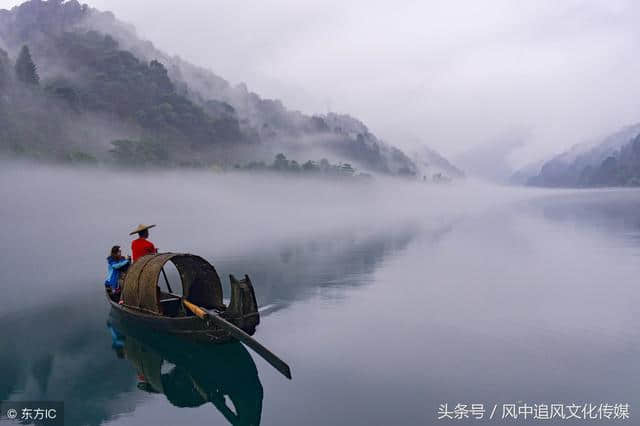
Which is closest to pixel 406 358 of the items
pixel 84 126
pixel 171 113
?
pixel 84 126

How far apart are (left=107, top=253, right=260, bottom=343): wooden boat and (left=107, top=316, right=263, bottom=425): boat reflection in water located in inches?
29.0

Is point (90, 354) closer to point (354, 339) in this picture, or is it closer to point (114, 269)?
point (114, 269)

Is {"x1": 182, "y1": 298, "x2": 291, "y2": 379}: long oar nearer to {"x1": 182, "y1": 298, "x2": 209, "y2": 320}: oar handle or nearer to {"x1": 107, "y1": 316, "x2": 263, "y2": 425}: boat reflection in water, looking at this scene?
{"x1": 182, "y1": 298, "x2": 209, "y2": 320}: oar handle

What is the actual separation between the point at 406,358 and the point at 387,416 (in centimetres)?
341

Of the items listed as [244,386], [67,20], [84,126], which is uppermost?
[67,20]

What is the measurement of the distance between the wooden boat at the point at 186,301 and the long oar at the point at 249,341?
91 mm

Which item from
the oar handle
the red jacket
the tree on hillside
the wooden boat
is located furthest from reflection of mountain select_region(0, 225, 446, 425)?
the tree on hillside

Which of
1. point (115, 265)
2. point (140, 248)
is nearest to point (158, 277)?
point (140, 248)

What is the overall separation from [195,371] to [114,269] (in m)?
5.92

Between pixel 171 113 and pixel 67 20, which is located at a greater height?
pixel 67 20

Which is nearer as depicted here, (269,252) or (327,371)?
(327,371)

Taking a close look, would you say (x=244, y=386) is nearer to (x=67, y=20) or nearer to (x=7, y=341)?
(x=7, y=341)

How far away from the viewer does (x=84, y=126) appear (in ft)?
427

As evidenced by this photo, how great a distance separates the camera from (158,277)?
14.3 meters
